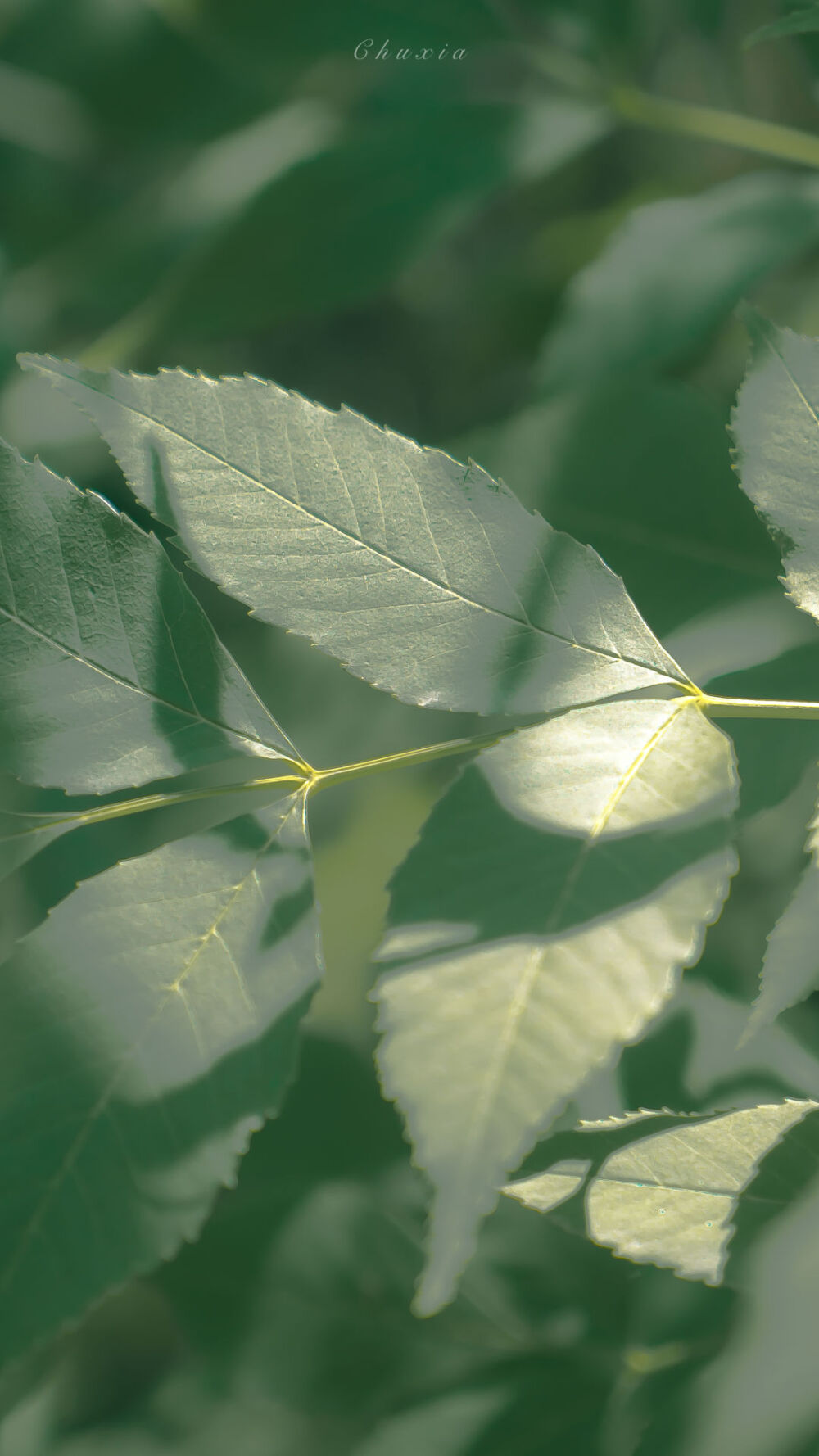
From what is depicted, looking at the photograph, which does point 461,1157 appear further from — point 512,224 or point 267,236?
point 512,224

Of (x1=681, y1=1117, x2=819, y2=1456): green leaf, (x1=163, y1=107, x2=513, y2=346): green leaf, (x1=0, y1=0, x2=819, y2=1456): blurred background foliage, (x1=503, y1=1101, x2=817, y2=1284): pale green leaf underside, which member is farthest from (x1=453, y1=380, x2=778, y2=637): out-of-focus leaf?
(x1=681, y1=1117, x2=819, y2=1456): green leaf

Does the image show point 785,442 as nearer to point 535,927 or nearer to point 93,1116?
point 535,927

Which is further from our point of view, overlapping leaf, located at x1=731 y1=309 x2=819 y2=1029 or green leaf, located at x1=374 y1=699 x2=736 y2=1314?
overlapping leaf, located at x1=731 y1=309 x2=819 y2=1029

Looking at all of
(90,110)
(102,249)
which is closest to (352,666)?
(102,249)

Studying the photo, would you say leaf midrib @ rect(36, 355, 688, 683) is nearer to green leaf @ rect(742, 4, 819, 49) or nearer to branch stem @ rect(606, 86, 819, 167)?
green leaf @ rect(742, 4, 819, 49)

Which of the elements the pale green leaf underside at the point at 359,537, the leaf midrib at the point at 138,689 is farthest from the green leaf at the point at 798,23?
the leaf midrib at the point at 138,689

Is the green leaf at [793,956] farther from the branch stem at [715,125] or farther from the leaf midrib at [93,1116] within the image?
the branch stem at [715,125]
